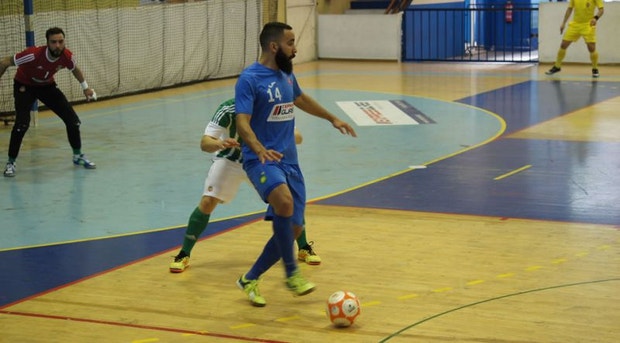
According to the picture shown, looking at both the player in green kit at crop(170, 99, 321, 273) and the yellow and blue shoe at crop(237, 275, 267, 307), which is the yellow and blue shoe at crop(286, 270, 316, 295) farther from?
the player in green kit at crop(170, 99, 321, 273)

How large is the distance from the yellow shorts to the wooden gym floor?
16.0 ft

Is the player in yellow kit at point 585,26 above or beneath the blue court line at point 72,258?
above

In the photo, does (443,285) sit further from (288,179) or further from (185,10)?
(185,10)

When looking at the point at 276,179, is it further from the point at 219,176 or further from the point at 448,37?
the point at 448,37

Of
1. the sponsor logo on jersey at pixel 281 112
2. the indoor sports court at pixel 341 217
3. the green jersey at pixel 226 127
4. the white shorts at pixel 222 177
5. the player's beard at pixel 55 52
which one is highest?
the player's beard at pixel 55 52

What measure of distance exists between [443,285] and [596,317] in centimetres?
134

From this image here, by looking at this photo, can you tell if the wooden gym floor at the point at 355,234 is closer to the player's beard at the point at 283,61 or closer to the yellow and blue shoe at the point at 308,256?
the yellow and blue shoe at the point at 308,256

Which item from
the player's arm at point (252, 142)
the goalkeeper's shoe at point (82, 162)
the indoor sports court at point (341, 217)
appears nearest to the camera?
the player's arm at point (252, 142)

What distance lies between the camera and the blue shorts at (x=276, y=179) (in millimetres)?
7750

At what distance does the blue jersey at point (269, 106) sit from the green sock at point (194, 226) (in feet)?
3.76

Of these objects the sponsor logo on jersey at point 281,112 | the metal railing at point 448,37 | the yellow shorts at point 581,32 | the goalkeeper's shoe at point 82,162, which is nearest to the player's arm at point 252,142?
the sponsor logo on jersey at point 281,112

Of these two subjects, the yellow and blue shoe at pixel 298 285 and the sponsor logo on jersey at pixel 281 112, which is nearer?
the yellow and blue shoe at pixel 298 285

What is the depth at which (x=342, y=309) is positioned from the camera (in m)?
7.28

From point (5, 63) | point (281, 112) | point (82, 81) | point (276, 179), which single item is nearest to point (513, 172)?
point (82, 81)
